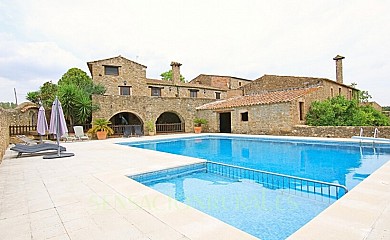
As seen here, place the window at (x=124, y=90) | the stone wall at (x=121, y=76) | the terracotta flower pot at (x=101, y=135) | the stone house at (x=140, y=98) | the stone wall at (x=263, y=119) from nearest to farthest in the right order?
the stone wall at (x=263, y=119) → the terracotta flower pot at (x=101, y=135) → the stone house at (x=140, y=98) → the stone wall at (x=121, y=76) → the window at (x=124, y=90)

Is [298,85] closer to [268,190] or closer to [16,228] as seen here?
[268,190]

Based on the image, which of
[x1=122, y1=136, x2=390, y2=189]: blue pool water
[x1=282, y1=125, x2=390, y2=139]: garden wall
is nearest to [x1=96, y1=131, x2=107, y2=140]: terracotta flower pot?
[x1=122, y1=136, x2=390, y2=189]: blue pool water

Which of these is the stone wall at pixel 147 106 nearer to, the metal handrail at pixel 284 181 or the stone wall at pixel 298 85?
the stone wall at pixel 298 85

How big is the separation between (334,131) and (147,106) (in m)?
13.7

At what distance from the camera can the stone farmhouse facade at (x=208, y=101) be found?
16.4 metres

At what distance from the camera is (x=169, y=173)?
6.24 meters

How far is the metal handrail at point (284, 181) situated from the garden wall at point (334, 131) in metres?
9.68

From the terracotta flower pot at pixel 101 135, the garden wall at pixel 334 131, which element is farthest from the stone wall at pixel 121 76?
the garden wall at pixel 334 131

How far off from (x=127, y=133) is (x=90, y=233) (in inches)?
618

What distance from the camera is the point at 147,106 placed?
Answer: 1959cm

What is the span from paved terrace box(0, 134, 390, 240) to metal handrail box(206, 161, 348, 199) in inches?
26.1

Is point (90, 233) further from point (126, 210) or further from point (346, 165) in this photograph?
point (346, 165)

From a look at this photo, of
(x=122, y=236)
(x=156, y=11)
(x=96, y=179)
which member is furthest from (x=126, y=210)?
(x=156, y=11)

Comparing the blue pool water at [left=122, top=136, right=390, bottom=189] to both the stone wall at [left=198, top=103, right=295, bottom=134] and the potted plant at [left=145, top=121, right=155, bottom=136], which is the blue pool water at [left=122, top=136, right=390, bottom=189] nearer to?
the stone wall at [left=198, top=103, right=295, bottom=134]
